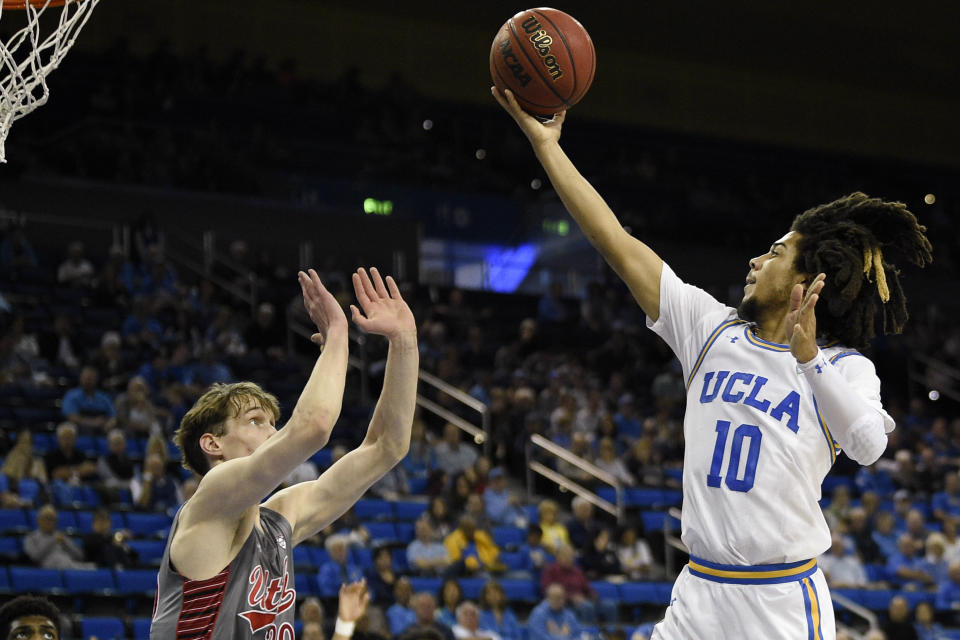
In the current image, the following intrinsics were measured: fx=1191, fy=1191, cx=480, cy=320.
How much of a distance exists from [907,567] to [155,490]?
7096 mm

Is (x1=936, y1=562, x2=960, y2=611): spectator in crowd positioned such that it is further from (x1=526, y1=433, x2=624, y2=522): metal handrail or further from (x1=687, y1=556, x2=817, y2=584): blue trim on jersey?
(x1=687, y1=556, x2=817, y2=584): blue trim on jersey

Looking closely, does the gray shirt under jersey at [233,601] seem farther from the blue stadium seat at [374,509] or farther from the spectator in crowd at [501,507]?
the spectator in crowd at [501,507]

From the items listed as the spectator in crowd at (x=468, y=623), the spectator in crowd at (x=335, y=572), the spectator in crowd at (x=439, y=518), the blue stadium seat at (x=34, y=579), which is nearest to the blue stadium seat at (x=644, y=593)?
the spectator in crowd at (x=439, y=518)

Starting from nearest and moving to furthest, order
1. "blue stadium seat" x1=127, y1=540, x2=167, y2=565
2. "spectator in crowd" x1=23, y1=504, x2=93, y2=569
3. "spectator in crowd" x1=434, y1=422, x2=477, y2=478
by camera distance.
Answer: "spectator in crowd" x1=23, y1=504, x2=93, y2=569
"blue stadium seat" x1=127, y1=540, x2=167, y2=565
"spectator in crowd" x1=434, y1=422, x2=477, y2=478

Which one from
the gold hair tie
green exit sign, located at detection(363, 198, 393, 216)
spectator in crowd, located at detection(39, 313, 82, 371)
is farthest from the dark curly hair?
green exit sign, located at detection(363, 198, 393, 216)

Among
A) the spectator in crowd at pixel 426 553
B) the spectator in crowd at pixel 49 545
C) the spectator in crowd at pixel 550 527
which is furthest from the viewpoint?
the spectator in crowd at pixel 550 527

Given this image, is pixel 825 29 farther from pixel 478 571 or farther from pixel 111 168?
pixel 478 571

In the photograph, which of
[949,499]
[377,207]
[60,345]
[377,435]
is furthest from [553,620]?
[377,207]

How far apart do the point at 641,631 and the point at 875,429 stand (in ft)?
21.2

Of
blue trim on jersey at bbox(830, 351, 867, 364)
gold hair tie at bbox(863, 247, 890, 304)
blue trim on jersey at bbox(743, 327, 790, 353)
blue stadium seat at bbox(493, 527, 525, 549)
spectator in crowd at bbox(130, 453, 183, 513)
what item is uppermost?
gold hair tie at bbox(863, 247, 890, 304)

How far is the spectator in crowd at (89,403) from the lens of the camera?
33.7ft

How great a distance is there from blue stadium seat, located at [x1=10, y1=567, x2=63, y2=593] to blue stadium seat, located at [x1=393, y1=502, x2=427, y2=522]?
3.22 metres

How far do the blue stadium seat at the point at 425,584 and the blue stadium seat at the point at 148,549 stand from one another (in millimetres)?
1943

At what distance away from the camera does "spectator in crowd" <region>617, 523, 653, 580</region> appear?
10.8m
